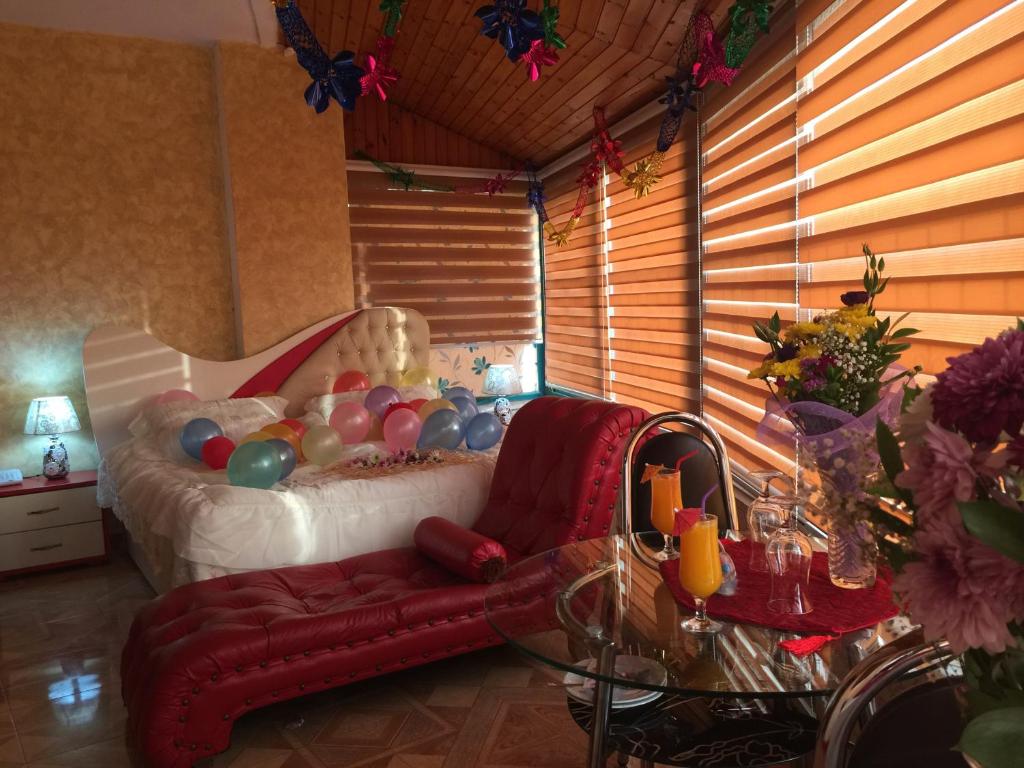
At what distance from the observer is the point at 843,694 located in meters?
0.85

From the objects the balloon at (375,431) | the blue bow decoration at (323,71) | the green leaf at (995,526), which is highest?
the blue bow decoration at (323,71)

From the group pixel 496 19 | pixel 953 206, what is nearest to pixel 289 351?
pixel 496 19

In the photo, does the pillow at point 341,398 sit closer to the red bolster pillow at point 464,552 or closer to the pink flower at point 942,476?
the red bolster pillow at point 464,552

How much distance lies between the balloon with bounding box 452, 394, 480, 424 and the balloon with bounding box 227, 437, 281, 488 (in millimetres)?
1178

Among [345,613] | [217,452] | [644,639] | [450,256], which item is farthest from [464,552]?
[450,256]

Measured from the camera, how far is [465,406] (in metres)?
4.27

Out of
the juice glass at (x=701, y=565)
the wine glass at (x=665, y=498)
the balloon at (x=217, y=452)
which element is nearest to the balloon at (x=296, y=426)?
the balloon at (x=217, y=452)

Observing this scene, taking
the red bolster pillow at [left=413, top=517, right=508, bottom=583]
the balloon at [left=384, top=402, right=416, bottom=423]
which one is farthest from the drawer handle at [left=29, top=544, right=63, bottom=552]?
the red bolster pillow at [left=413, top=517, right=508, bottom=583]

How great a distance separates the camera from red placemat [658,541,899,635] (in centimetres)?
137

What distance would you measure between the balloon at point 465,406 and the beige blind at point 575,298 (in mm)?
1078

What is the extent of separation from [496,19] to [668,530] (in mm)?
1915

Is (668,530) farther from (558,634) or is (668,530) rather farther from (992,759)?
(992,759)

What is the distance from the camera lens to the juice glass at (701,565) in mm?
1441

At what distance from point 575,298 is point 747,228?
7.89ft
